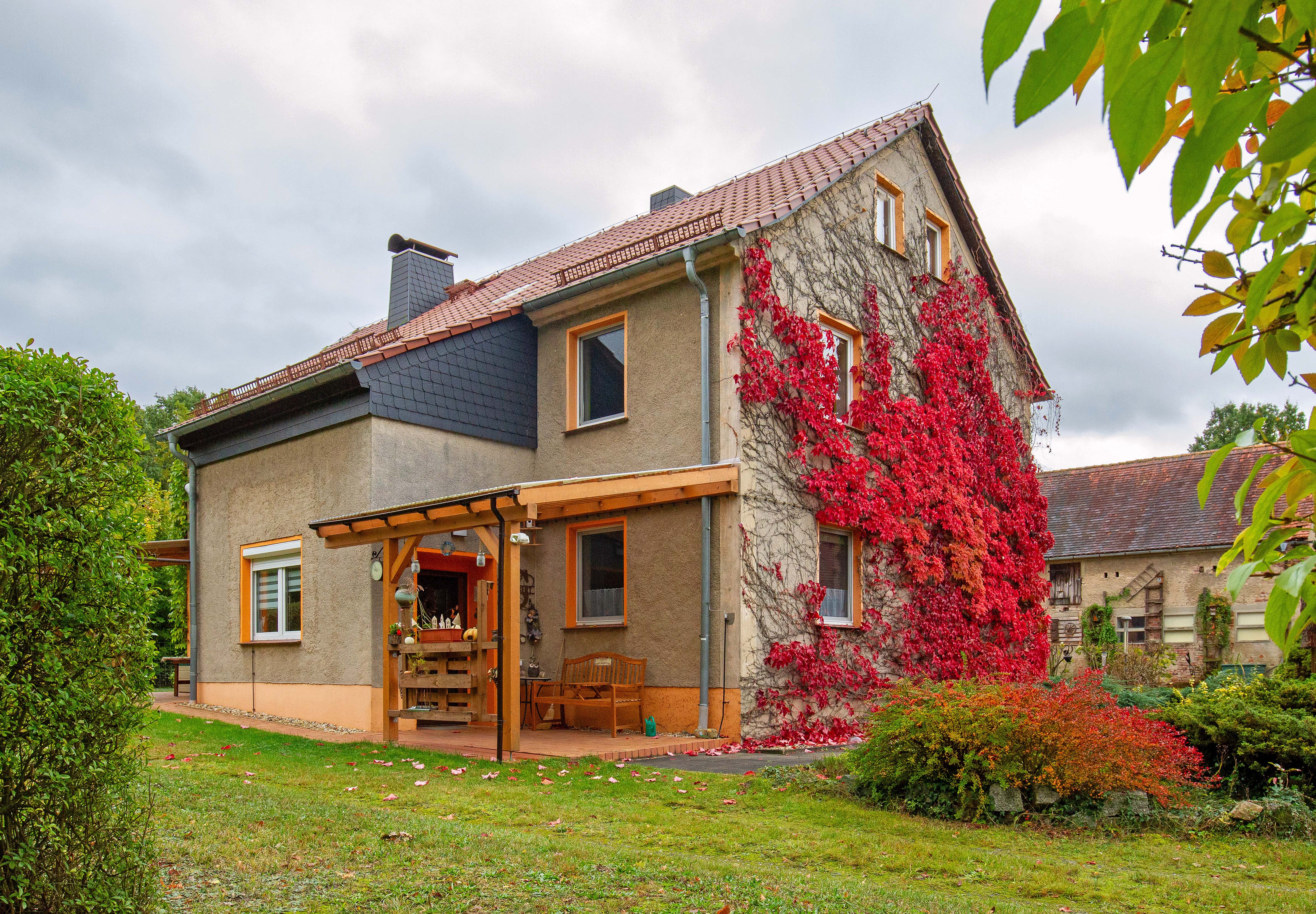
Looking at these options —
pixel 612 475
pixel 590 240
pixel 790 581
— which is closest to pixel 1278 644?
pixel 612 475

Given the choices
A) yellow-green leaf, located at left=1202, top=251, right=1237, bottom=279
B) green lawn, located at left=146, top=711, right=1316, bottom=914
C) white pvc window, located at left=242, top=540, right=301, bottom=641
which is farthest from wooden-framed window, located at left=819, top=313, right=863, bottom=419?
yellow-green leaf, located at left=1202, top=251, right=1237, bottom=279

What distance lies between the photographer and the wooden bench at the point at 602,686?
36.7 ft

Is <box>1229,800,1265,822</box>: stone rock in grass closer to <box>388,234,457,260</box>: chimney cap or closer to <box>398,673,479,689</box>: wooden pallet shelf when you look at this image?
<box>398,673,479,689</box>: wooden pallet shelf

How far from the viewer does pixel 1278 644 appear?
1121 mm

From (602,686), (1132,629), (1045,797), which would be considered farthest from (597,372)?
(1132,629)

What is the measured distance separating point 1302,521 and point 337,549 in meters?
12.1

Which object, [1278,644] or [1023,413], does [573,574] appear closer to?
[1023,413]

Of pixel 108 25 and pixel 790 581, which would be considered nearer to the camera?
pixel 108 25

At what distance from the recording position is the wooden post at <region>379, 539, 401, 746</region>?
10.2 m

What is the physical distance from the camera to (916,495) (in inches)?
531

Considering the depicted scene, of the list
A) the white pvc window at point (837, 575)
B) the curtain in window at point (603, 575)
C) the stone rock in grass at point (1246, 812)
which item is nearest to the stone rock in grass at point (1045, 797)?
the stone rock in grass at point (1246, 812)

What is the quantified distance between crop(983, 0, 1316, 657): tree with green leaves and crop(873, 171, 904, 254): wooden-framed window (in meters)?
13.5

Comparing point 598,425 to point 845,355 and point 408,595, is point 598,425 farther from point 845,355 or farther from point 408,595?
point 408,595

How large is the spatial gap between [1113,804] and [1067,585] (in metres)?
17.8
